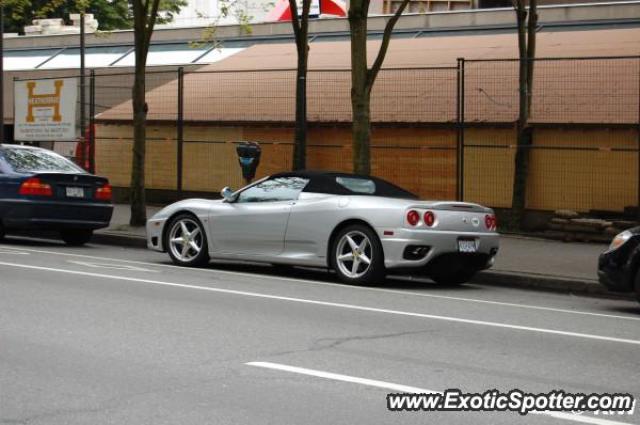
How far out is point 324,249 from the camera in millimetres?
13555

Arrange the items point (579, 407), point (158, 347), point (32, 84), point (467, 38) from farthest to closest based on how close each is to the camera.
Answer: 1. point (32, 84)
2. point (467, 38)
3. point (158, 347)
4. point (579, 407)

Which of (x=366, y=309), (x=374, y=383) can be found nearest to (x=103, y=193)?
(x=366, y=309)

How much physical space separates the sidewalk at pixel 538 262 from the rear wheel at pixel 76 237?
55cm

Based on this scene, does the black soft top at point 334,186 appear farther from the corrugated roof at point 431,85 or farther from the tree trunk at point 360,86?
the corrugated roof at point 431,85

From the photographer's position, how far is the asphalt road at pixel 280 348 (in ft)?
21.8

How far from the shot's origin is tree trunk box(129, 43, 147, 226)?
20795 mm

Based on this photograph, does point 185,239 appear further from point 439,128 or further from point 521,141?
point 439,128

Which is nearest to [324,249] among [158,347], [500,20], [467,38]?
[158,347]

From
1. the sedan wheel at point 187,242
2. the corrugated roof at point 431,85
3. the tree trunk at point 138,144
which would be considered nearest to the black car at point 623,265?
the sedan wheel at point 187,242

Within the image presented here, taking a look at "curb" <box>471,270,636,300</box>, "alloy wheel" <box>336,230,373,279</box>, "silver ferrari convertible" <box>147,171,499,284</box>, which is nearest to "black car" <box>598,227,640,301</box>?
"curb" <box>471,270,636,300</box>

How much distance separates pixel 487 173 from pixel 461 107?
1.48 metres

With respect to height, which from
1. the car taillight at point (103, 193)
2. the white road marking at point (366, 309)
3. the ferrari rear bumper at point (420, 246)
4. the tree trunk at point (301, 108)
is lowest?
the white road marking at point (366, 309)

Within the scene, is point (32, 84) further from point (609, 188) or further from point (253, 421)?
point (253, 421)

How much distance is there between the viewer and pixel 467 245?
522 inches
